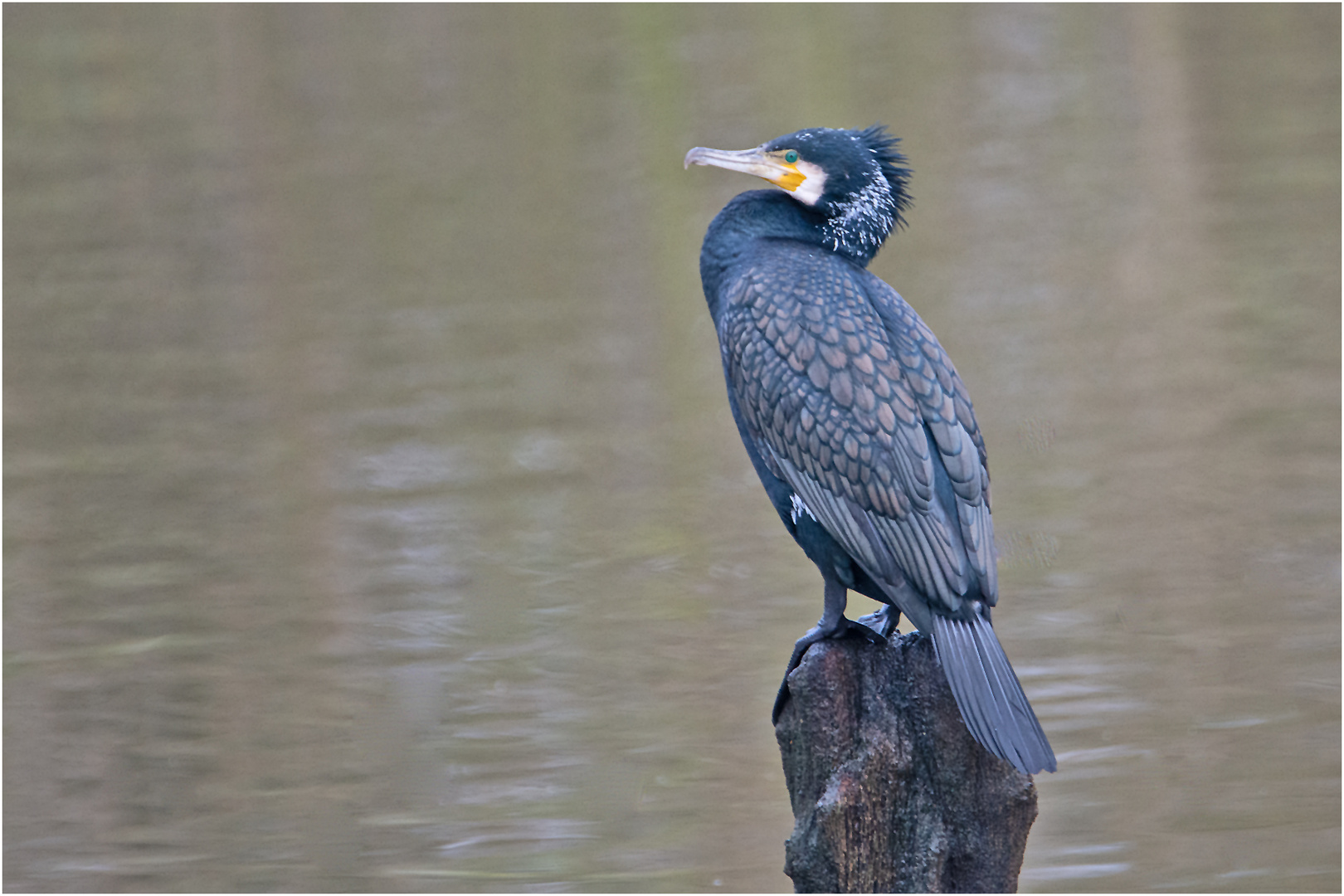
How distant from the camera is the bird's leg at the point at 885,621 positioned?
11.6 feet

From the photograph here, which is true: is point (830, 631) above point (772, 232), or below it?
below

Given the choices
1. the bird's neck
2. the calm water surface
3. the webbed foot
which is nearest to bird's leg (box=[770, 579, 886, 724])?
the webbed foot

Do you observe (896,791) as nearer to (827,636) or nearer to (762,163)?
(827,636)

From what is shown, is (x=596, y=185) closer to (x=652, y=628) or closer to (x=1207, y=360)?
(x=1207, y=360)

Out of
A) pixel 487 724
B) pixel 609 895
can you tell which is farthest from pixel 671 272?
pixel 609 895

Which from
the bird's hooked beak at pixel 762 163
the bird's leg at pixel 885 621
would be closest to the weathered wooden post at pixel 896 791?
the bird's leg at pixel 885 621

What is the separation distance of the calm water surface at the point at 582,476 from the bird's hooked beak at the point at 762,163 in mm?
1292

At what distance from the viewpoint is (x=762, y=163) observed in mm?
3732

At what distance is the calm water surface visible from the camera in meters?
5.34

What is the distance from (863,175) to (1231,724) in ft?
8.83

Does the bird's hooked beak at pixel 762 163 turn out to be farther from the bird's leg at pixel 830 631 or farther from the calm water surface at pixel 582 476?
the calm water surface at pixel 582 476

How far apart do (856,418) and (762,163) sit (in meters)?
0.68

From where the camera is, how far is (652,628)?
641cm

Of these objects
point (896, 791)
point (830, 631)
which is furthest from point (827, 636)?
point (896, 791)
